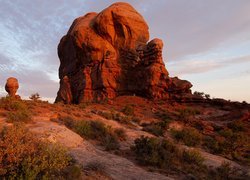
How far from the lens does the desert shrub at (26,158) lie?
617 centimetres

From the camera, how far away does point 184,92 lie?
38438mm

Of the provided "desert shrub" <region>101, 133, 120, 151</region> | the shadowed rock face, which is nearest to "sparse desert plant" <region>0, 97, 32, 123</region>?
"desert shrub" <region>101, 133, 120, 151</region>

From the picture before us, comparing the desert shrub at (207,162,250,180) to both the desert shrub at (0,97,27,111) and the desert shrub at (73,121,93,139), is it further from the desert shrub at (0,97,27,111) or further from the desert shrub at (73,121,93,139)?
the desert shrub at (0,97,27,111)

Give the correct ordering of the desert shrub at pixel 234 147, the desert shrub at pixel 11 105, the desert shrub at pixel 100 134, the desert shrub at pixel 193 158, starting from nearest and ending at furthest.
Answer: the desert shrub at pixel 193 158 → the desert shrub at pixel 100 134 → the desert shrub at pixel 11 105 → the desert shrub at pixel 234 147

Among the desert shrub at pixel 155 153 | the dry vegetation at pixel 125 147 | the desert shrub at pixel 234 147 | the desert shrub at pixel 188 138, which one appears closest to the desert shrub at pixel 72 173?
the dry vegetation at pixel 125 147

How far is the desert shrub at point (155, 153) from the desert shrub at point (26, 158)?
499cm

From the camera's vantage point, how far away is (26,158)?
257 inches

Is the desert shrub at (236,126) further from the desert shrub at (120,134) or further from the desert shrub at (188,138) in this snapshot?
the desert shrub at (120,134)

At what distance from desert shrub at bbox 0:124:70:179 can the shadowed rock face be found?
31.4 metres

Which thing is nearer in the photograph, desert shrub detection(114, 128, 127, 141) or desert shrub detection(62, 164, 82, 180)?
desert shrub detection(62, 164, 82, 180)

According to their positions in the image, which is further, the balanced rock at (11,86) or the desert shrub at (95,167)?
the balanced rock at (11,86)

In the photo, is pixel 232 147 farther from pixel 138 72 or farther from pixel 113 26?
pixel 113 26

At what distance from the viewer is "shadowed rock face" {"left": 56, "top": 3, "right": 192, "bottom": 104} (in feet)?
127

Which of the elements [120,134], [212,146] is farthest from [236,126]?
[120,134]
